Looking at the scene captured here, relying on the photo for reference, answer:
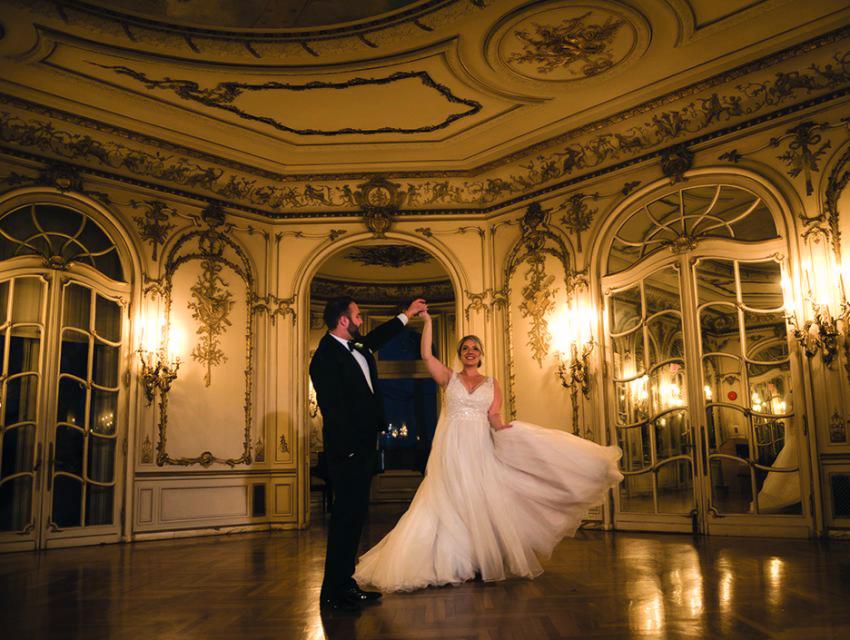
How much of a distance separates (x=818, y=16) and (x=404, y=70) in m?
3.49

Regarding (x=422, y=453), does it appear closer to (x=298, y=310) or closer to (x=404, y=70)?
(x=298, y=310)

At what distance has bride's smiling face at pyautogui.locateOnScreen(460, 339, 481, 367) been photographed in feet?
16.2

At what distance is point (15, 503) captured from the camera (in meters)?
6.87

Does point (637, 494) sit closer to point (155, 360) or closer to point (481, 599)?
point (481, 599)

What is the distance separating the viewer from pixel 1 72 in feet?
22.0

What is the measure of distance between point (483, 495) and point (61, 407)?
187 inches

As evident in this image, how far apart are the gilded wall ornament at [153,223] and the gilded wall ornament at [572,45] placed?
416cm

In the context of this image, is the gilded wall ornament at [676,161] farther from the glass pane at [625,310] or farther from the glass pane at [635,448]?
the glass pane at [635,448]

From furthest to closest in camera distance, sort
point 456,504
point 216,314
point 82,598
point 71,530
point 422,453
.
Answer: point 422,453, point 216,314, point 71,530, point 456,504, point 82,598

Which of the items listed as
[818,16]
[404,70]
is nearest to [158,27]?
[404,70]

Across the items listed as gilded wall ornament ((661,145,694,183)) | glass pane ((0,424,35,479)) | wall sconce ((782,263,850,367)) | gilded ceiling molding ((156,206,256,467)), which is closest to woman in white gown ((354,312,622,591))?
wall sconce ((782,263,850,367))

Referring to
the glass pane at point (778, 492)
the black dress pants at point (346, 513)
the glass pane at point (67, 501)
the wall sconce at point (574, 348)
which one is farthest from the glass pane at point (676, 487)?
the glass pane at point (67, 501)

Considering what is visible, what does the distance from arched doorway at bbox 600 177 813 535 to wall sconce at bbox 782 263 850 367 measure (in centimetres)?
18

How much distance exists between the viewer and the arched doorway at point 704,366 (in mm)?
6648
